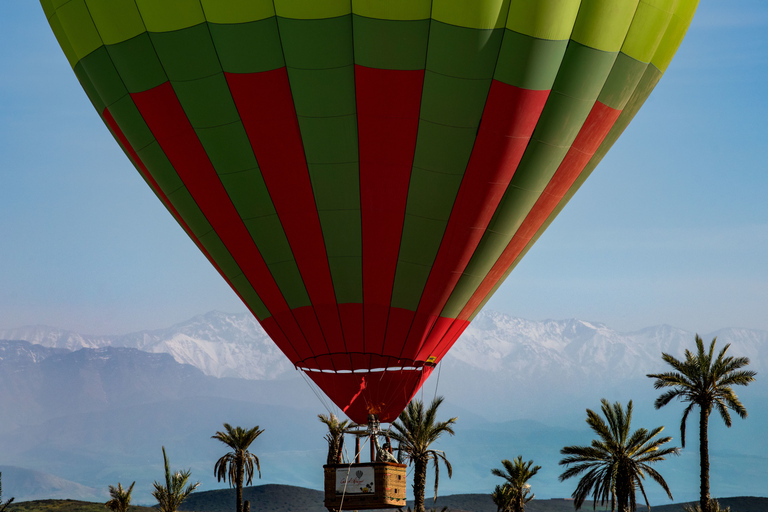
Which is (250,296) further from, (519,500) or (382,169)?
(519,500)

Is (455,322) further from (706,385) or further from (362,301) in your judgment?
(706,385)

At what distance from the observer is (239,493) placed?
46.9m

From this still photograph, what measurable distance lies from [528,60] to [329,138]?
13.0 ft

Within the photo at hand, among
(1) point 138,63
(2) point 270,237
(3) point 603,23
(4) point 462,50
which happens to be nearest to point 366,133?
(4) point 462,50

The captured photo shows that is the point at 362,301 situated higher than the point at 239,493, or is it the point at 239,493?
the point at 362,301

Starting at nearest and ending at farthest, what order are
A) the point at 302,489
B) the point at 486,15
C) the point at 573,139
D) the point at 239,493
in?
the point at 486,15
the point at 573,139
the point at 239,493
the point at 302,489

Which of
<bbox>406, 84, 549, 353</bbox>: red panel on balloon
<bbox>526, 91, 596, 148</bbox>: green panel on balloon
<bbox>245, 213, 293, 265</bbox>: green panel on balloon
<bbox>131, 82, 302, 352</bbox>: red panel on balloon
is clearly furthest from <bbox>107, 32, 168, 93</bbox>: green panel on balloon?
<bbox>526, 91, 596, 148</bbox>: green panel on balloon

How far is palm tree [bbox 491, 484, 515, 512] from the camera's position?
44562 mm

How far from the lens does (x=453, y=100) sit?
17.0 metres

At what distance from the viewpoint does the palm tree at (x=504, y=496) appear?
146 ft

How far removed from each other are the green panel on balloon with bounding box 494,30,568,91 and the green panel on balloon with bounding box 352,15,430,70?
58.7 inches

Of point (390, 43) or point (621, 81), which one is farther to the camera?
point (621, 81)

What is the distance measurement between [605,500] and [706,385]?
6257mm

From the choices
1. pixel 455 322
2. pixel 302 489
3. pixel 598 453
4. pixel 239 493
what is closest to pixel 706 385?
pixel 598 453
